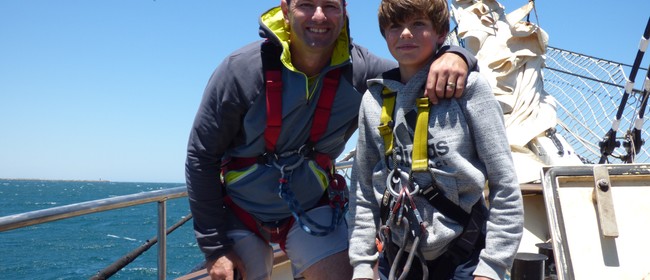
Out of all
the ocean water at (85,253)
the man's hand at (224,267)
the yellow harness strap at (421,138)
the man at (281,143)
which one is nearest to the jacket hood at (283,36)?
the man at (281,143)

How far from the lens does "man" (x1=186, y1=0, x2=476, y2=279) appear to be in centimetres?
220

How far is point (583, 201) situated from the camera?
5.66 ft

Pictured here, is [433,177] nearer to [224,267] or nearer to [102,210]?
[224,267]

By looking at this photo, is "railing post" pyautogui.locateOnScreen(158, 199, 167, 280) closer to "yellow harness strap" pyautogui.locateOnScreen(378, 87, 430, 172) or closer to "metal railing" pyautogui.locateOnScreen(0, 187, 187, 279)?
"metal railing" pyautogui.locateOnScreen(0, 187, 187, 279)

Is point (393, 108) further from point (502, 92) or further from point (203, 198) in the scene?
point (502, 92)

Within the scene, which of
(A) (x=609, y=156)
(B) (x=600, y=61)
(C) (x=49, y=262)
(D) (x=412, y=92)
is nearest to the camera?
(D) (x=412, y=92)

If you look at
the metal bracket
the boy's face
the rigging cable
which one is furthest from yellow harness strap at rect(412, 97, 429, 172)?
the rigging cable

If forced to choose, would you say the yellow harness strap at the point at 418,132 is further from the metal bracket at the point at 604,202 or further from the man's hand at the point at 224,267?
the man's hand at the point at 224,267

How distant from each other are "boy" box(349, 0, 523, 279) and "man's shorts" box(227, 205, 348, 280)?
415mm

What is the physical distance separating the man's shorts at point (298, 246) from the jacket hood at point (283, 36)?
0.59 metres

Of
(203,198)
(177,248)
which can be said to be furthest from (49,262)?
(203,198)

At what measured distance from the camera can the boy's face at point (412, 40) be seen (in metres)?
1.83

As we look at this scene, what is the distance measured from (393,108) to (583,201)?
0.62 m

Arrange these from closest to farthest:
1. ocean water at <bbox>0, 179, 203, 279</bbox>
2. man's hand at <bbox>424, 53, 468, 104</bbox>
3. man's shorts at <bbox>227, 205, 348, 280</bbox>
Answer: man's hand at <bbox>424, 53, 468, 104</bbox>, man's shorts at <bbox>227, 205, 348, 280</bbox>, ocean water at <bbox>0, 179, 203, 279</bbox>
